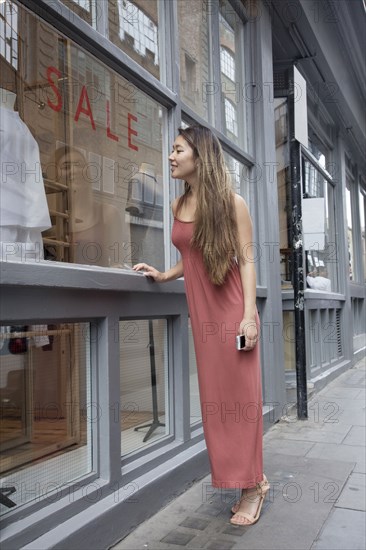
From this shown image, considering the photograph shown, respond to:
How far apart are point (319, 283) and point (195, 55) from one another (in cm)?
483

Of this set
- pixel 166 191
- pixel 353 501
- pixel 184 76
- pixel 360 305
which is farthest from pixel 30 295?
pixel 360 305

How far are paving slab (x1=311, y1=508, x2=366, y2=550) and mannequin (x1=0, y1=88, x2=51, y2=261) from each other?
208 cm

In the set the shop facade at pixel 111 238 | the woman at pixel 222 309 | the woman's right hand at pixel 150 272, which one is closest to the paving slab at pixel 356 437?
the shop facade at pixel 111 238

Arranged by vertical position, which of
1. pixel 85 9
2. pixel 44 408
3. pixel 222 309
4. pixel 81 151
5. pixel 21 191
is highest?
pixel 85 9

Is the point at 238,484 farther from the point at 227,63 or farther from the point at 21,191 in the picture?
the point at 227,63

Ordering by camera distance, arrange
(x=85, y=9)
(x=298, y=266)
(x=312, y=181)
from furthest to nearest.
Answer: (x=312, y=181), (x=298, y=266), (x=85, y=9)

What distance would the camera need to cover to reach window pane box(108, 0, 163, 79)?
3895 mm

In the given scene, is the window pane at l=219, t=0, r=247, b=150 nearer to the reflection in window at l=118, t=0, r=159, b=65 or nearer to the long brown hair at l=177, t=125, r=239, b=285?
the reflection in window at l=118, t=0, r=159, b=65

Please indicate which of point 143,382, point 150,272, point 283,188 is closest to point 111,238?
point 150,272

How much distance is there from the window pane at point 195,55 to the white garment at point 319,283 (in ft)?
13.2

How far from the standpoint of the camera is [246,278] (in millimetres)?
3105

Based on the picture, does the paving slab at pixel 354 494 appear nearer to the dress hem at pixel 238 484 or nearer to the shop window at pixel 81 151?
the dress hem at pixel 238 484

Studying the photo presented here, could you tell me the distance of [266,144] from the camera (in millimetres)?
→ 5820

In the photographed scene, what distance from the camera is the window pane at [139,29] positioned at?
12.8 feet
